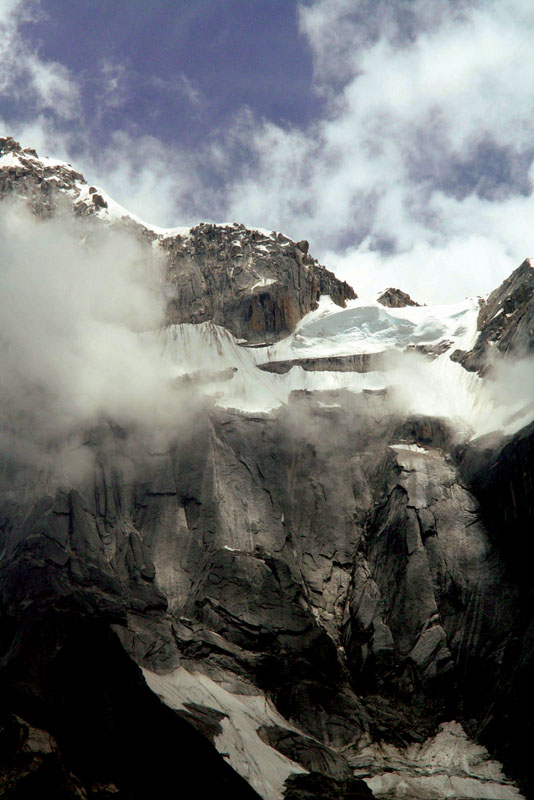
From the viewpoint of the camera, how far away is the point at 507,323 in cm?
8744

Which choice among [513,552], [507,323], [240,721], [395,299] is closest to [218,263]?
[395,299]

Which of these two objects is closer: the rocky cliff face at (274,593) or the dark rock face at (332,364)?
the rocky cliff face at (274,593)

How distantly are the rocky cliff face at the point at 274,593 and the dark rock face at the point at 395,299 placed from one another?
16.3m

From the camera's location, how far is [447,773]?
56281 mm

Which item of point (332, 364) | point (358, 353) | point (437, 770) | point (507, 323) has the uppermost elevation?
point (358, 353)

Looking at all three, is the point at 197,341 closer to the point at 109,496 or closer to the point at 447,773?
the point at 109,496

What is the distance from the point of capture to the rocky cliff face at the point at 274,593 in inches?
1758

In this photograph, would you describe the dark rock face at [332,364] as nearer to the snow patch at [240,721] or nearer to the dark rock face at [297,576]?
the dark rock face at [297,576]

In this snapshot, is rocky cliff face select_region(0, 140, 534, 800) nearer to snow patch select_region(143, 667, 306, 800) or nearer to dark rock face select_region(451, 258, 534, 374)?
snow patch select_region(143, 667, 306, 800)

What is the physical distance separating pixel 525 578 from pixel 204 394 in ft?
126

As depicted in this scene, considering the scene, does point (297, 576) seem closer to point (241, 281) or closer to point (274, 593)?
point (274, 593)

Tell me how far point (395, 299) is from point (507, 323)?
30.4 meters

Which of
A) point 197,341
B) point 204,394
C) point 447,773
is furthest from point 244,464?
point 447,773

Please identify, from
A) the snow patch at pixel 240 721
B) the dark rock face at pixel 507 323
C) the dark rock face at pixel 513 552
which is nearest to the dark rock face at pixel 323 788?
the snow patch at pixel 240 721
